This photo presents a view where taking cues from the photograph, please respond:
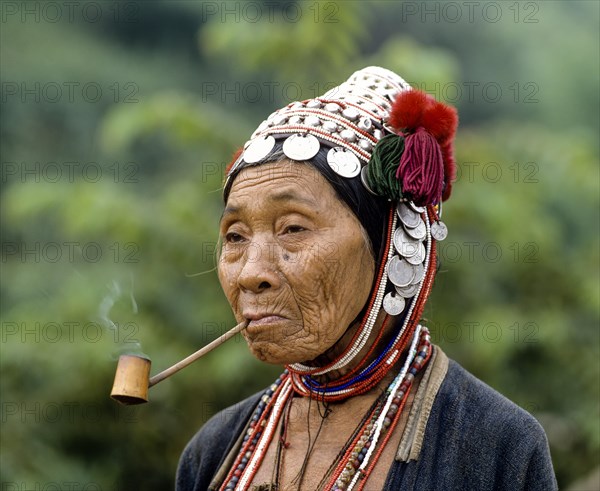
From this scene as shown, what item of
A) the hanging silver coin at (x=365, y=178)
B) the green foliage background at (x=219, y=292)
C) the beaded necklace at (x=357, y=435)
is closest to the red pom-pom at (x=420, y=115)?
the hanging silver coin at (x=365, y=178)

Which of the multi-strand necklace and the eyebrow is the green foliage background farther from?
the eyebrow

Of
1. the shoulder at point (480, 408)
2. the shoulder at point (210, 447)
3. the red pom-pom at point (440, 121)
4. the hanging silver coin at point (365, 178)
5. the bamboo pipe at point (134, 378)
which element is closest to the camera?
the bamboo pipe at point (134, 378)

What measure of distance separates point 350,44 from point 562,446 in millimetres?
3129

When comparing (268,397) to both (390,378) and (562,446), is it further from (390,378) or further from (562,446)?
(562,446)

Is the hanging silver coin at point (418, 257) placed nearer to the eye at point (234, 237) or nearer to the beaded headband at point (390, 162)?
the beaded headband at point (390, 162)

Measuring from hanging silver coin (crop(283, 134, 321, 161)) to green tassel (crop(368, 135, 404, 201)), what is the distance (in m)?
0.18

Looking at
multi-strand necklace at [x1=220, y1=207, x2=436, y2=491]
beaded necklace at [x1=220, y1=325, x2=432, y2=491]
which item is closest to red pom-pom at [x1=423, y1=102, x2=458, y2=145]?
multi-strand necklace at [x1=220, y1=207, x2=436, y2=491]

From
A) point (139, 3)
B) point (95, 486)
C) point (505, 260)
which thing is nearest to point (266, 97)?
point (139, 3)

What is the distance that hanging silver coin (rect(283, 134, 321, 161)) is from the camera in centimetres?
274

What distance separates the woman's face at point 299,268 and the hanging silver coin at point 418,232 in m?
0.16

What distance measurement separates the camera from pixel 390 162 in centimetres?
274

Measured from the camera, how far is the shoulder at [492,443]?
2600 mm

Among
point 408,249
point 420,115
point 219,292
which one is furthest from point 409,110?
point 219,292

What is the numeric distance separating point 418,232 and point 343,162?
1.06 feet
